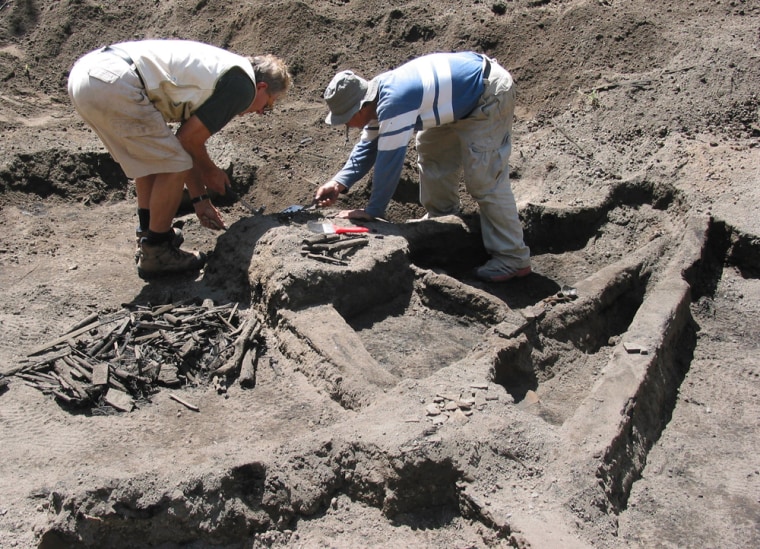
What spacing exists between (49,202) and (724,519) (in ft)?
17.0

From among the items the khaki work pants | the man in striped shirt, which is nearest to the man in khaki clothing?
the man in striped shirt

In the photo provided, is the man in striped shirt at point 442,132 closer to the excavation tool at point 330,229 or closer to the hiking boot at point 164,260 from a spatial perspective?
the excavation tool at point 330,229

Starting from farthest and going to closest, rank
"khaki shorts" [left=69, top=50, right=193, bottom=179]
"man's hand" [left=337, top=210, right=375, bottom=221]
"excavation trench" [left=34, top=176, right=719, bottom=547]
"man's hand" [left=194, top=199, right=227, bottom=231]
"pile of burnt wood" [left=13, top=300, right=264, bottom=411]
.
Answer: "man's hand" [left=337, top=210, right=375, bottom=221] → "man's hand" [left=194, top=199, right=227, bottom=231] → "khaki shorts" [left=69, top=50, right=193, bottom=179] → "pile of burnt wood" [left=13, top=300, right=264, bottom=411] → "excavation trench" [left=34, top=176, right=719, bottom=547]

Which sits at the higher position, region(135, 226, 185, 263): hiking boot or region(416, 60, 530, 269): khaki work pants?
region(416, 60, 530, 269): khaki work pants

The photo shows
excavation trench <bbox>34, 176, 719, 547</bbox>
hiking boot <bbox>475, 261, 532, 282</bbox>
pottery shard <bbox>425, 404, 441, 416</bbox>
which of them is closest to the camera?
excavation trench <bbox>34, 176, 719, 547</bbox>

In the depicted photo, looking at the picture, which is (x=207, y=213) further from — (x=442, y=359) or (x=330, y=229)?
(x=442, y=359)

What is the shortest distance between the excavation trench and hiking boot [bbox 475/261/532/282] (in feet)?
0.30

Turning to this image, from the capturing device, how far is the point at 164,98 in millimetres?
4184

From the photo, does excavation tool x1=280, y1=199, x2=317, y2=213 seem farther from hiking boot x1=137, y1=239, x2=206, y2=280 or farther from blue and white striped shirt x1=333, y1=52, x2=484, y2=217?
hiking boot x1=137, y1=239, x2=206, y2=280

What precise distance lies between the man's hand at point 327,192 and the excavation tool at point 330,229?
21 centimetres

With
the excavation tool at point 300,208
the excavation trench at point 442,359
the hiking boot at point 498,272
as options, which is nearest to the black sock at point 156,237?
the excavation trench at point 442,359

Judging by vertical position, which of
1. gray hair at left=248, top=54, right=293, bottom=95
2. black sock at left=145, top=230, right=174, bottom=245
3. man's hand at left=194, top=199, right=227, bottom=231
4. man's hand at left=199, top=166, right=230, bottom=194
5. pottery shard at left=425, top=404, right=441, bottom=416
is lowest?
black sock at left=145, top=230, right=174, bottom=245

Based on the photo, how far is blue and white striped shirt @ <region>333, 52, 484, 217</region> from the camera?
170 inches

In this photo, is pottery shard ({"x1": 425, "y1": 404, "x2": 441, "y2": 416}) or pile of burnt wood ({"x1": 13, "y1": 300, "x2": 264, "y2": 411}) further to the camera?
pile of burnt wood ({"x1": 13, "y1": 300, "x2": 264, "y2": 411})
